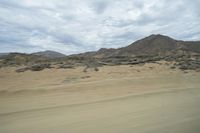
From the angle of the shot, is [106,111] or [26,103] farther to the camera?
[26,103]

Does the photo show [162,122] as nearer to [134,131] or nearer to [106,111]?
[134,131]

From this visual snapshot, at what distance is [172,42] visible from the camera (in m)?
70.2

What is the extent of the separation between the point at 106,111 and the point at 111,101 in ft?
3.52

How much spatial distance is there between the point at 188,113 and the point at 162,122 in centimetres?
96

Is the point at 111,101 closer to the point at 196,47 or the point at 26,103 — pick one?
the point at 26,103

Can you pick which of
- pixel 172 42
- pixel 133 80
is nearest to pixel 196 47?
pixel 172 42

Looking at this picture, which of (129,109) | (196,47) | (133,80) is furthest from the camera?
(196,47)

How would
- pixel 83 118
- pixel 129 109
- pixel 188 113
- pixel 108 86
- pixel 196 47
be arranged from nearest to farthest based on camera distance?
pixel 83 118
pixel 188 113
pixel 129 109
pixel 108 86
pixel 196 47

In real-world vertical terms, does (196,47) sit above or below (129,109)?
above

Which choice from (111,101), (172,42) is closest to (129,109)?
(111,101)

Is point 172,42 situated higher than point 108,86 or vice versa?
point 172,42

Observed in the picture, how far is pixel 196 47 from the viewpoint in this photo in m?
60.0

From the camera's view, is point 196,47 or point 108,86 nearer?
point 108,86

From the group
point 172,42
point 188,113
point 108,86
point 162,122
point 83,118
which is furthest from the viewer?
point 172,42
